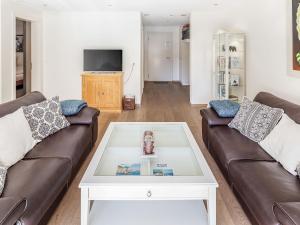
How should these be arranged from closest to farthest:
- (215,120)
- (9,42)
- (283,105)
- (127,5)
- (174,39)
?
(283,105), (215,120), (9,42), (127,5), (174,39)

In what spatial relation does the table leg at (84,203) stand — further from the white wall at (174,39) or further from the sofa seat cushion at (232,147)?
the white wall at (174,39)

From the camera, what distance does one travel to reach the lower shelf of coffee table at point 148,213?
7.14 ft

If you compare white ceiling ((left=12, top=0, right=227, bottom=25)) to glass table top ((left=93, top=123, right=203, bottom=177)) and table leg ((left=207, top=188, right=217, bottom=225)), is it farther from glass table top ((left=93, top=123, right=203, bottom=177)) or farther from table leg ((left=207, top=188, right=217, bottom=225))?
table leg ((left=207, top=188, right=217, bottom=225))

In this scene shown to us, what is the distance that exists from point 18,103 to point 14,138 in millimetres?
771

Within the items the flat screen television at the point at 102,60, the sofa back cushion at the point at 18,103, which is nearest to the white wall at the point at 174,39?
the flat screen television at the point at 102,60

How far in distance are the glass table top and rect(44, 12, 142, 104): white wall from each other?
13.0 feet

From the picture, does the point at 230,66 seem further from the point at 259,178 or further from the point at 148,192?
the point at 148,192

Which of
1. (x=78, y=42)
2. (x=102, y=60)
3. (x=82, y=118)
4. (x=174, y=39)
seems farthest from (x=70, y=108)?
(x=174, y=39)

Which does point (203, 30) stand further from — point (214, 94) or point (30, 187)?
point (30, 187)

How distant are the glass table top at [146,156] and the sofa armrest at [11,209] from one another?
2.14 ft

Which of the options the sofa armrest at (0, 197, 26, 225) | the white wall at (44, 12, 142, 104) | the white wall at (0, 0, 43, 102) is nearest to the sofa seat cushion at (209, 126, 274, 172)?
the sofa armrest at (0, 197, 26, 225)

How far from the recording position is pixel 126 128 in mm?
3607

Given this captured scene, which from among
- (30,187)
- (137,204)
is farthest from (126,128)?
(30,187)

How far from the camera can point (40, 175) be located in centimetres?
204
